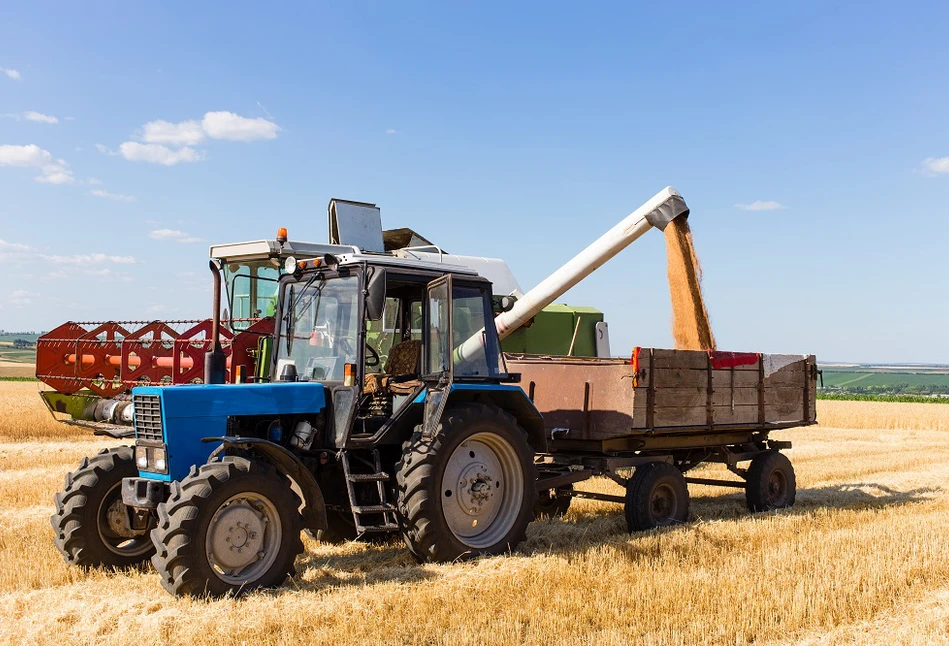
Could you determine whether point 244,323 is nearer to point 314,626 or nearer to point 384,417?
point 384,417

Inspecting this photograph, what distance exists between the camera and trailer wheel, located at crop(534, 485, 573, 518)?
8.73 m

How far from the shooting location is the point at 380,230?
552 inches

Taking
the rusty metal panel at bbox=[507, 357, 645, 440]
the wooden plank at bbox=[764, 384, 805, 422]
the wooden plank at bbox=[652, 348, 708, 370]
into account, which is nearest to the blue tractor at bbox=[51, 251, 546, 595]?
the rusty metal panel at bbox=[507, 357, 645, 440]

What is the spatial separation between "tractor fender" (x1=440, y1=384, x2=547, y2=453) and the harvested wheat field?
0.91 m

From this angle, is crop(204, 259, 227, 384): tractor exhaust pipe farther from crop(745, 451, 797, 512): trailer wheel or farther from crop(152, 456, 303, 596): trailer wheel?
crop(745, 451, 797, 512): trailer wheel

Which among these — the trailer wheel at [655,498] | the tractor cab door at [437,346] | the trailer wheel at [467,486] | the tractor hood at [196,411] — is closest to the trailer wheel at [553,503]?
the trailer wheel at [655,498]

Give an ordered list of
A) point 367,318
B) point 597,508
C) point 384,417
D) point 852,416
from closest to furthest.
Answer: point 367,318, point 384,417, point 597,508, point 852,416

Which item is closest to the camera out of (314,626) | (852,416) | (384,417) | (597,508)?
(314,626)

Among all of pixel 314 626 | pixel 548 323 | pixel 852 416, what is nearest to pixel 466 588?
pixel 314 626

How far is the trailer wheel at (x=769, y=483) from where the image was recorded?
31.8 feet

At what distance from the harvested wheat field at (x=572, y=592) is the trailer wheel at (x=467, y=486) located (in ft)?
0.69

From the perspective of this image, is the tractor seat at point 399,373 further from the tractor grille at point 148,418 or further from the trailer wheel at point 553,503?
the trailer wheel at point 553,503

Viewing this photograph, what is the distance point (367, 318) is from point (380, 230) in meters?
7.81

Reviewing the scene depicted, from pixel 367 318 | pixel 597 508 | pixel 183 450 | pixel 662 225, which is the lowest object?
pixel 597 508
